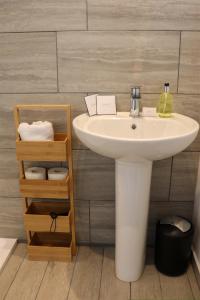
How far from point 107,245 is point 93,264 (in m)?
0.20

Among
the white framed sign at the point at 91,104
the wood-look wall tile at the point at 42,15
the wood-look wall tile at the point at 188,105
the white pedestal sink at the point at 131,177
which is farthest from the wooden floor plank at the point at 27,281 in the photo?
the wood-look wall tile at the point at 42,15

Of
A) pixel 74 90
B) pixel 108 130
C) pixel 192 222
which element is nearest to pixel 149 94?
pixel 108 130

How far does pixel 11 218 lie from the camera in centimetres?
193

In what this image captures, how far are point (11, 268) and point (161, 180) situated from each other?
1.04 m

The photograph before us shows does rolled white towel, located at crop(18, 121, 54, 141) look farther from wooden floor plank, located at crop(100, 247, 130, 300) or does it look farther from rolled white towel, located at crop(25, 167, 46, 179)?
wooden floor plank, located at crop(100, 247, 130, 300)

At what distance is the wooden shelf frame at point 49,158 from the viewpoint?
1.54 meters

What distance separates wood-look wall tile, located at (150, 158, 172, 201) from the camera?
1.74m

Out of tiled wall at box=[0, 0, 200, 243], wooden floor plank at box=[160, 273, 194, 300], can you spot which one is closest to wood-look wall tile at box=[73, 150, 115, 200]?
tiled wall at box=[0, 0, 200, 243]

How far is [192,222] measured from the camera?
71.2 inches

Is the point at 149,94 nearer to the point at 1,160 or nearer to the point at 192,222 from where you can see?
the point at 192,222

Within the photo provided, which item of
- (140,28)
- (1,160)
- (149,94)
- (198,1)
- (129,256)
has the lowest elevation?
(129,256)

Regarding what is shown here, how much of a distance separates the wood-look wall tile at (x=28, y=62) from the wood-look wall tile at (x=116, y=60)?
56 mm

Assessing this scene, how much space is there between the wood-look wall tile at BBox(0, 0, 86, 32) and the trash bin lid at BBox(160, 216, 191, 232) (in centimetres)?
118

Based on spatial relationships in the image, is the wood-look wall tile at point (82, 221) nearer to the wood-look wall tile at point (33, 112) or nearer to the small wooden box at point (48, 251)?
the small wooden box at point (48, 251)
